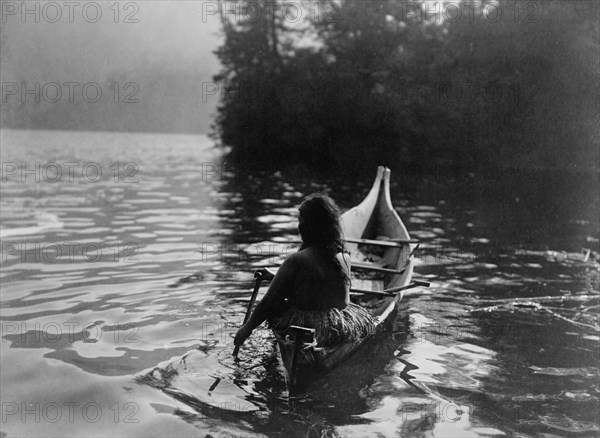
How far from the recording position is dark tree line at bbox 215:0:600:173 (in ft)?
105

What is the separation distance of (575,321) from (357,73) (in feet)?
101

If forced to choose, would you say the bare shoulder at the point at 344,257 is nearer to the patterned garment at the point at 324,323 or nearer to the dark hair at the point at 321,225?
the dark hair at the point at 321,225

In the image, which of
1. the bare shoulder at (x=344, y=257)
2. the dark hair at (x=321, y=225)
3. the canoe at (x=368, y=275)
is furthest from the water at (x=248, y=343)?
the dark hair at (x=321, y=225)

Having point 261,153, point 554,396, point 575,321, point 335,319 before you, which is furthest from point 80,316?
point 261,153

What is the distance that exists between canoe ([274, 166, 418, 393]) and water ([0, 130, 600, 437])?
321mm

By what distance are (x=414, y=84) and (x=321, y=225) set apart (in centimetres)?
3241

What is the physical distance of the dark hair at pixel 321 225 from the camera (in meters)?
5.58

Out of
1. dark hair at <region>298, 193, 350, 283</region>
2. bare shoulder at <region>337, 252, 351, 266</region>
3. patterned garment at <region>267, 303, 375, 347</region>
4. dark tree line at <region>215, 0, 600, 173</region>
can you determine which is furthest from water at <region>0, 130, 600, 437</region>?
dark tree line at <region>215, 0, 600, 173</region>

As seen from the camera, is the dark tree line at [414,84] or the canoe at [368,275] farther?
the dark tree line at [414,84]

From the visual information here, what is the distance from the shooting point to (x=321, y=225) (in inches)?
220

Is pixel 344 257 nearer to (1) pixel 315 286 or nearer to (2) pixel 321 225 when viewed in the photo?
(1) pixel 315 286

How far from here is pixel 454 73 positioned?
1379 inches

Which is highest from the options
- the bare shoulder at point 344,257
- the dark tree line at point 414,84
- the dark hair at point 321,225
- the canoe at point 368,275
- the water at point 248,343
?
the dark tree line at point 414,84

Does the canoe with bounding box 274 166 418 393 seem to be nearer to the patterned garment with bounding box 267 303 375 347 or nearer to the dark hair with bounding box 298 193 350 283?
the patterned garment with bounding box 267 303 375 347
